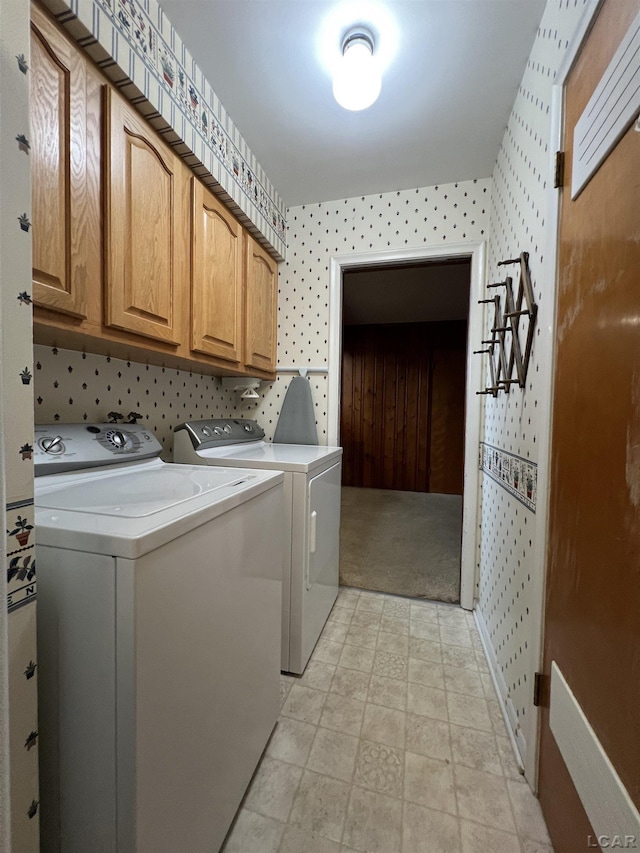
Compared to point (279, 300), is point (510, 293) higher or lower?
lower

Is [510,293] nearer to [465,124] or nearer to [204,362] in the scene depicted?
[465,124]

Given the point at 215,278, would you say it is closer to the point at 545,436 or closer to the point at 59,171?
the point at 59,171

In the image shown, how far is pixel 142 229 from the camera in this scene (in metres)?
1.17

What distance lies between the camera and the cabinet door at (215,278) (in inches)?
57.9

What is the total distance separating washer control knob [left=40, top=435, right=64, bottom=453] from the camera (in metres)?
1.04

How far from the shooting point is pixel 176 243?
1.34 metres

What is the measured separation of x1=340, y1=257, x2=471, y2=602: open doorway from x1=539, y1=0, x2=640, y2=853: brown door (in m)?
2.70

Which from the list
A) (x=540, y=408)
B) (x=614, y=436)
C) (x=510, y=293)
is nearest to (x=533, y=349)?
(x=540, y=408)

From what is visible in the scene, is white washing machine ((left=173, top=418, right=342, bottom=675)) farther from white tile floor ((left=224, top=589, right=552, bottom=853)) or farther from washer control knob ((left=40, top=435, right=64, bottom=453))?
washer control knob ((left=40, top=435, right=64, bottom=453))

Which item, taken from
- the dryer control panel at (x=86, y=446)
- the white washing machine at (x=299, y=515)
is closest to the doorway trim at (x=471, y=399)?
the white washing machine at (x=299, y=515)

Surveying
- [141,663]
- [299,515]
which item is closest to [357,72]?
[299,515]

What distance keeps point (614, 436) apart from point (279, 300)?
2.12m

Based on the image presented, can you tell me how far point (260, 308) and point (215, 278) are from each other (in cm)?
51

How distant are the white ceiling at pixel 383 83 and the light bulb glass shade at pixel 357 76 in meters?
0.06
